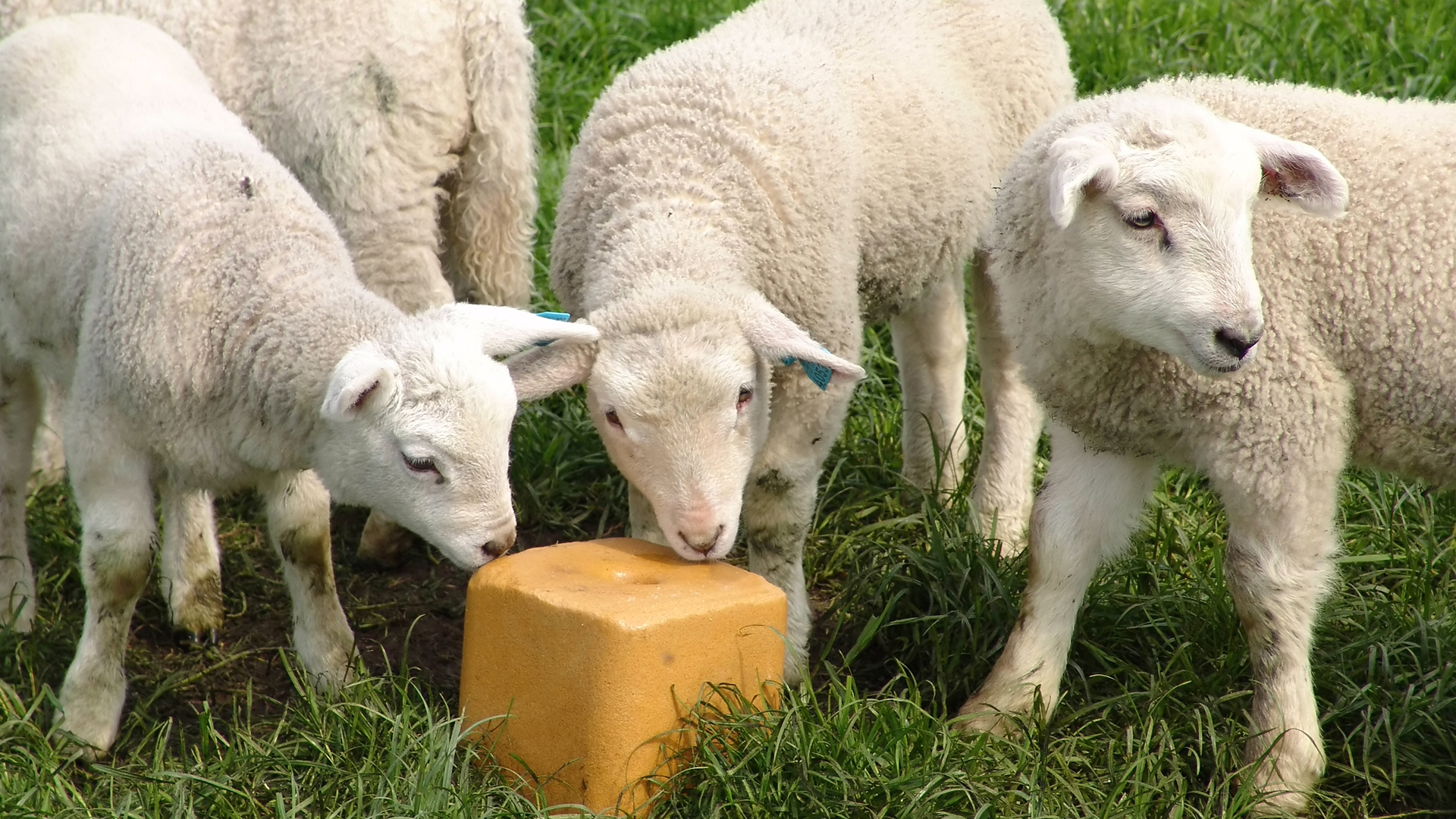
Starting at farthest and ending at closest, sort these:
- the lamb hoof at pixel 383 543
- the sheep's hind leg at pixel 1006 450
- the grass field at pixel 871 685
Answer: the sheep's hind leg at pixel 1006 450 → the lamb hoof at pixel 383 543 → the grass field at pixel 871 685

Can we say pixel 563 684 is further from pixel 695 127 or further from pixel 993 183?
pixel 993 183

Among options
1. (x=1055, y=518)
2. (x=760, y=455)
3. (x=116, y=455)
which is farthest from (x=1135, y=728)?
(x=116, y=455)

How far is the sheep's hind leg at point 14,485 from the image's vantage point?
4562mm

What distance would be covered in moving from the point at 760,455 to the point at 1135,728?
4.17 feet

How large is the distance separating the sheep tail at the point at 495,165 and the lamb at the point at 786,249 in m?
0.44

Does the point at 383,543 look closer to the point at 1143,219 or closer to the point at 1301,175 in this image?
the point at 1143,219

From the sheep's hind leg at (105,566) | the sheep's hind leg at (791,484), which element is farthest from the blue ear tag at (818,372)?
the sheep's hind leg at (105,566)

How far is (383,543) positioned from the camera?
202 inches

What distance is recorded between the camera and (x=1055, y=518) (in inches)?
160

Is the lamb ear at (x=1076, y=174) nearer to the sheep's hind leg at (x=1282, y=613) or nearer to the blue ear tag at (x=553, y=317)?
the sheep's hind leg at (x=1282, y=613)

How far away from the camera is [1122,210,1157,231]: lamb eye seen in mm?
3375

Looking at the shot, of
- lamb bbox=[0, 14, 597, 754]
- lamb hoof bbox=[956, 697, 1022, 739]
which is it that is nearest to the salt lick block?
lamb bbox=[0, 14, 597, 754]

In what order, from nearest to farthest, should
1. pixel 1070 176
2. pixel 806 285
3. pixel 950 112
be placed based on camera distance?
pixel 1070 176 < pixel 806 285 < pixel 950 112

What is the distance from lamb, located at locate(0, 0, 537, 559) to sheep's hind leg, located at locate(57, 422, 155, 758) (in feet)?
3.58
